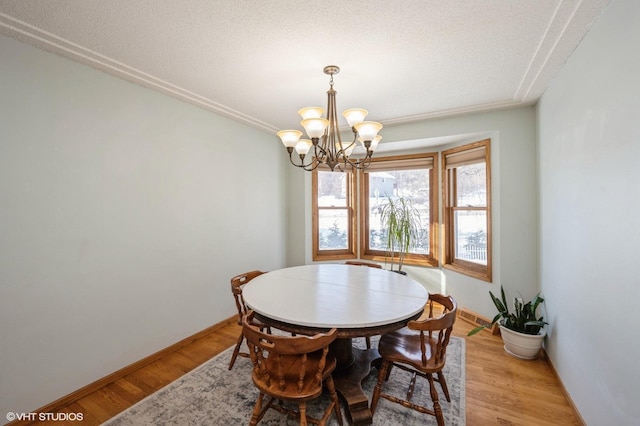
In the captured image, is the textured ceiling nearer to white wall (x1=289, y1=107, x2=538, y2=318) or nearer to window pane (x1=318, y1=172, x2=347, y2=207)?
white wall (x1=289, y1=107, x2=538, y2=318)

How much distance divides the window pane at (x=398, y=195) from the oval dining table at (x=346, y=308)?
1778mm

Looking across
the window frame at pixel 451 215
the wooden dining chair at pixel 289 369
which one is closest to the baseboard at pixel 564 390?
the window frame at pixel 451 215

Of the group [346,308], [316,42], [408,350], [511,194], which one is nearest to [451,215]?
[511,194]

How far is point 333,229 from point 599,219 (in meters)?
3.27

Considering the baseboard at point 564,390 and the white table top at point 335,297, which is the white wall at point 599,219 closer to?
the baseboard at point 564,390

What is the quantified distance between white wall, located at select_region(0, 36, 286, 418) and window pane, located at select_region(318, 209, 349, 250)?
5.36ft

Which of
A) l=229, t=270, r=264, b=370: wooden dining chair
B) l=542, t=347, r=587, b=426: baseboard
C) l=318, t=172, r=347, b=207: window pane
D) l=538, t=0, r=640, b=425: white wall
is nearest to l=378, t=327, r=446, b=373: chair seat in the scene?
l=538, t=0, r=640, b=425: white wall

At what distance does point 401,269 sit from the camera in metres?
4.14

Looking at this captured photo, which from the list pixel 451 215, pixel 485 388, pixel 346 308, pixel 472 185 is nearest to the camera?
pixel 346 308

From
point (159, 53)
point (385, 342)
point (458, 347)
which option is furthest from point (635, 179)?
point (159, 53)

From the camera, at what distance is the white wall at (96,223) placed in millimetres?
1832

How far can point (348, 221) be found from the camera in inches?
181

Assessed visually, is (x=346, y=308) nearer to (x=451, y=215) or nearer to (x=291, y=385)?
(x=291, y=385)

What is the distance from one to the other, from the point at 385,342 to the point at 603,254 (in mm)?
1402
